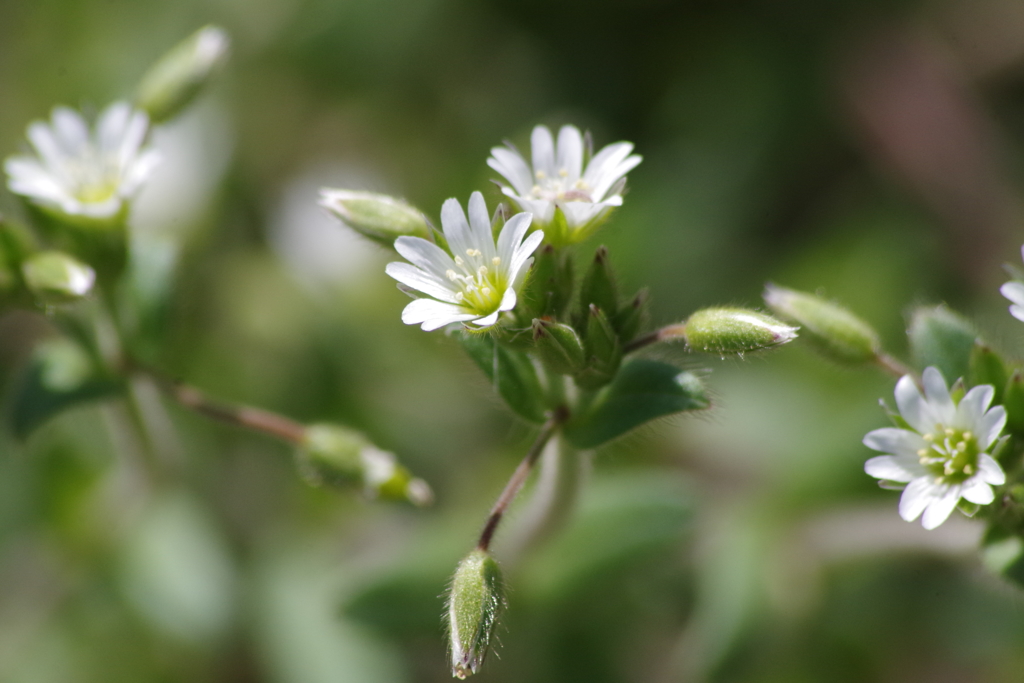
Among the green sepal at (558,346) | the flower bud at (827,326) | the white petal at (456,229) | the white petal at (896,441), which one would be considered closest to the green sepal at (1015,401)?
the white petal at (896,441)

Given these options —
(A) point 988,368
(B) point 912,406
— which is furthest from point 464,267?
(A) point 988,368

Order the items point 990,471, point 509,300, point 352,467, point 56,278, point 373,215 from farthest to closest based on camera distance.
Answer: point 352,467 → point 56,278 → point 373,215 → point 990,471 → point 509,300

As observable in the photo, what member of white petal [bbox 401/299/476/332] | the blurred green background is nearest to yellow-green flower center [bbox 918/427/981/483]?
the blurred green background

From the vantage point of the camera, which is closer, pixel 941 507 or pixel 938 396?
pixel 941 507

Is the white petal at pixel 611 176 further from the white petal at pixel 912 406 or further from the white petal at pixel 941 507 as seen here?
the white petal at pixel 941 507

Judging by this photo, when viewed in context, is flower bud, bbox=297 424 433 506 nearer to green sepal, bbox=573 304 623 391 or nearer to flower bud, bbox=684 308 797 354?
green sepal, bbox=573 304 623 391

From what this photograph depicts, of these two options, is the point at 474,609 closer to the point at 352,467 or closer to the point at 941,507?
the point at 352,467

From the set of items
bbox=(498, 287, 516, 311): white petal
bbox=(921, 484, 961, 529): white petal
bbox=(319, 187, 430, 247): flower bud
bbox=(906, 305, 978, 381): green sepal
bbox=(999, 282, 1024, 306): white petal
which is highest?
bbox=(999, 282, 1024, 306): white petal
